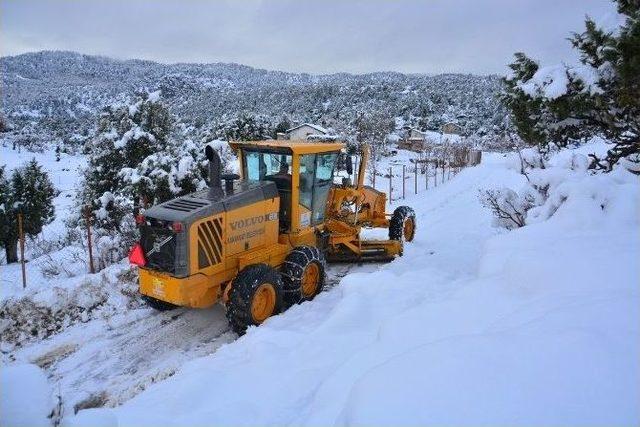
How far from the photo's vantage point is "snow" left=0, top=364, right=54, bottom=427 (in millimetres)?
2867

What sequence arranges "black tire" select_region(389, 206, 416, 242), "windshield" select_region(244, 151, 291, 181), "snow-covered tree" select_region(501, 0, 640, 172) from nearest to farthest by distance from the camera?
1. "snow-covered tree" select_region(501, 0, 640, 172)
2. "windshield" select_region(244, 151, 291, 181)
3. "black tire" select_region(389, 206, 416, 242)

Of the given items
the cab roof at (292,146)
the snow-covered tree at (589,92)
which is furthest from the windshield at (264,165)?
the snow-covered tree at (589,92)

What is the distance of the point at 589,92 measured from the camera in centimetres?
600

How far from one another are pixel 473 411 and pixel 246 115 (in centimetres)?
3632

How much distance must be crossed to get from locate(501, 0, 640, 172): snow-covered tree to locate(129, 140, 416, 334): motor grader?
3148 mm

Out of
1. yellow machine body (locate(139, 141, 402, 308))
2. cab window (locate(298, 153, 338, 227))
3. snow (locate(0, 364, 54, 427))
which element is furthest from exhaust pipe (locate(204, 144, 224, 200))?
snow (locate(0, 364, 54, 427))

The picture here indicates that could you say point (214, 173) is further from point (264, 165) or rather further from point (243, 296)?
point (243, 296)

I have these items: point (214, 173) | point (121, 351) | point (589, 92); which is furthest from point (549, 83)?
point (121, 351)

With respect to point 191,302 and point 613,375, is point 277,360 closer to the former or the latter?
point 191,302

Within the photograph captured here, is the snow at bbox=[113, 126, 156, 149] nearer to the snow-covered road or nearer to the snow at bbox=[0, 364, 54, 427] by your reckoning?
the snow-covered road

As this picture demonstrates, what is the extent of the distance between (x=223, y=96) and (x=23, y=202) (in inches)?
4871

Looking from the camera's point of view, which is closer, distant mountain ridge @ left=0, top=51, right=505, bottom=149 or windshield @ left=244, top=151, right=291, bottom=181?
windshield @ left=244, top=151, right=291, bottom=181

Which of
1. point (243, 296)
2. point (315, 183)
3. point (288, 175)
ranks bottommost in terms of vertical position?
point (243, 296)

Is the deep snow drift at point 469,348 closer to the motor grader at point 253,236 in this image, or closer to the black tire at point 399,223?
the motor grader at point 253,236
